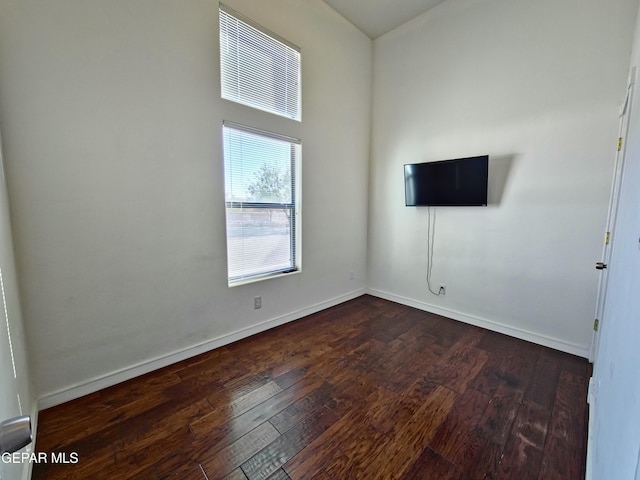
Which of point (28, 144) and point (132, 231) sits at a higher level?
point (28, 144)

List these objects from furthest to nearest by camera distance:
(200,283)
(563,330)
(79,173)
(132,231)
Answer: (563,330) → (200,283) → (132,231) → (79,173)

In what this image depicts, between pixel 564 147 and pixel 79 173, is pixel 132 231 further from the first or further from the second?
pixel 564 147

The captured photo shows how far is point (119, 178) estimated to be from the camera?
1953 mm

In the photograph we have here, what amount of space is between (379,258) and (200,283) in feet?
8.27

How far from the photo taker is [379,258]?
4.03 m

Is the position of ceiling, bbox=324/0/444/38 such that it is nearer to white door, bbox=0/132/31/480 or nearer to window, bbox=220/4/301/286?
window, bbox=220/4/301/286

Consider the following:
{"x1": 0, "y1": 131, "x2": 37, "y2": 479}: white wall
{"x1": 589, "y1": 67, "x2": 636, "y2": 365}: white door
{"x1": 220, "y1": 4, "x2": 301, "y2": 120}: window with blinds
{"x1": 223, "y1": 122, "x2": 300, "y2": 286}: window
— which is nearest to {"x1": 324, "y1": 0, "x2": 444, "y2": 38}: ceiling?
{"x1": 220, "y1": 4, "x2": 301, "y2": 120}: window with blinds

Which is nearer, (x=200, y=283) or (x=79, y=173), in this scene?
(x=79, y=173)

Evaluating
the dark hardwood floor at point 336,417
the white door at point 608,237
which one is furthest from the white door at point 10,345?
the white door at point 608,237

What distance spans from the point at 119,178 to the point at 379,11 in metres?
3.39

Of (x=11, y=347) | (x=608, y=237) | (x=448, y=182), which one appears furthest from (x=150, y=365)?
(x=608, y=237)

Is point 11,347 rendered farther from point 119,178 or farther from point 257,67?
point 257,67

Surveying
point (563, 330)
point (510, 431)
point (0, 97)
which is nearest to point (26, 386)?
point (0, 97)

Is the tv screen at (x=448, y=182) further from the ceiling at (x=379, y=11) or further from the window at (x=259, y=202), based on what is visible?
the ceiling at (x=379, y=11)
